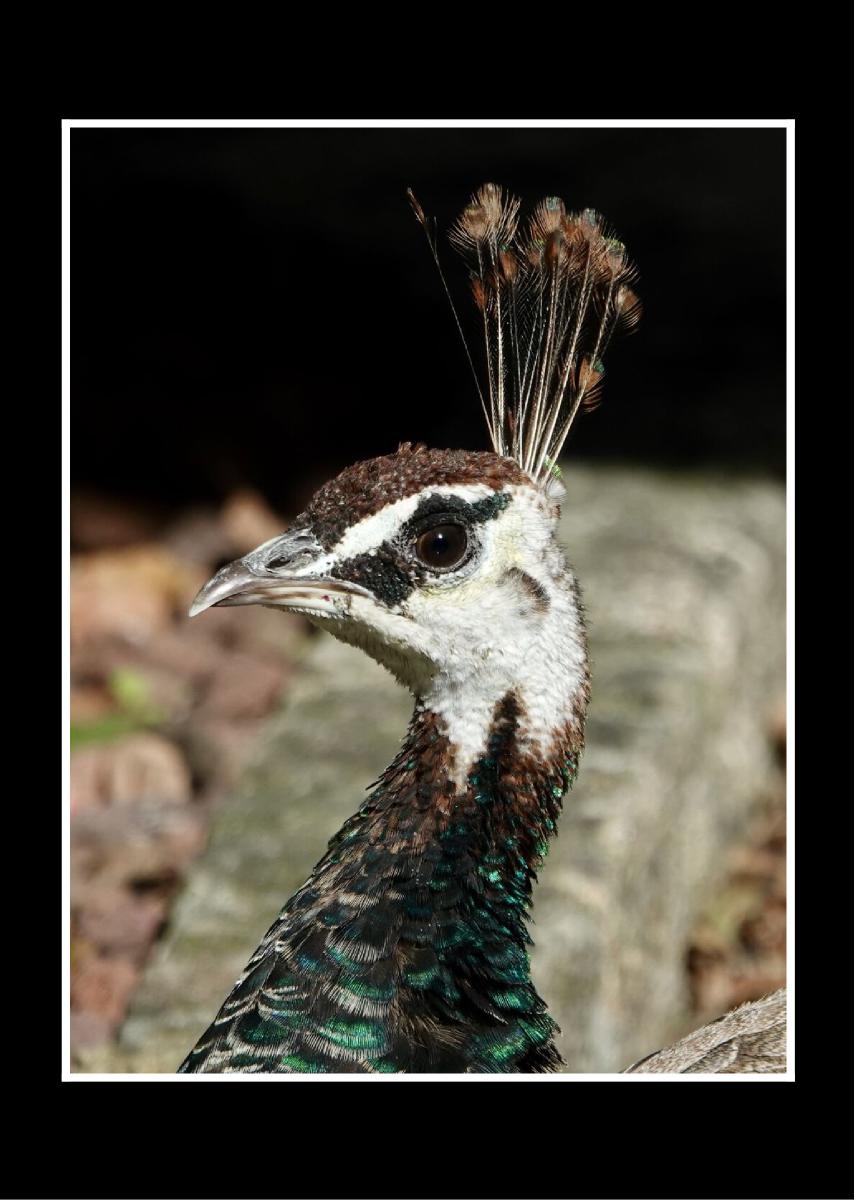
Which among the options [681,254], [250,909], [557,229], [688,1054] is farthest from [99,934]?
[681,254]

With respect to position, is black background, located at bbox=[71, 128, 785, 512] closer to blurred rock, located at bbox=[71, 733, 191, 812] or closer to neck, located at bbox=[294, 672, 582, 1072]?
blurred rock, located at bbox=[71, 733, 191, 812]

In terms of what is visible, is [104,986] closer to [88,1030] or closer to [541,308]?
[88,1030]

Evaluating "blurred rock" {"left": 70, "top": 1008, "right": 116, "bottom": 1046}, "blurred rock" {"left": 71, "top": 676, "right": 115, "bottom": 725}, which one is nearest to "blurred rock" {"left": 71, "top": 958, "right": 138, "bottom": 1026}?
"blurred rock" {"left": 70, "top": 1008, "right": 116, "bottom": 1046}

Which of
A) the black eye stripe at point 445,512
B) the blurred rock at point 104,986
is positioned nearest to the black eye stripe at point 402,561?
the black eye stripe at point 445,512

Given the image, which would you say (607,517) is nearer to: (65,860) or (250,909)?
Answer: (250,909)

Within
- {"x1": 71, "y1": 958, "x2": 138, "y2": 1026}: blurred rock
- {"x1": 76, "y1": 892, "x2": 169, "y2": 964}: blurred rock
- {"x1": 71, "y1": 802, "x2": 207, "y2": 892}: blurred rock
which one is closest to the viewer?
{"x1": 71, "y1": 958, "x2": 138, "y2": 1026}: blurred rock

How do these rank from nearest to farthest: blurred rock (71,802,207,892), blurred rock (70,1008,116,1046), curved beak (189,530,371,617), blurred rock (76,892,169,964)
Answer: curved beak (189,530,371,617) < blurred rock (70,1008,116,1046) < blurred rock (76,892,169,964) < blurred rock (71,802,207,892)

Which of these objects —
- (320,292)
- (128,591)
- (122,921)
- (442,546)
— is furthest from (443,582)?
(320,292)
